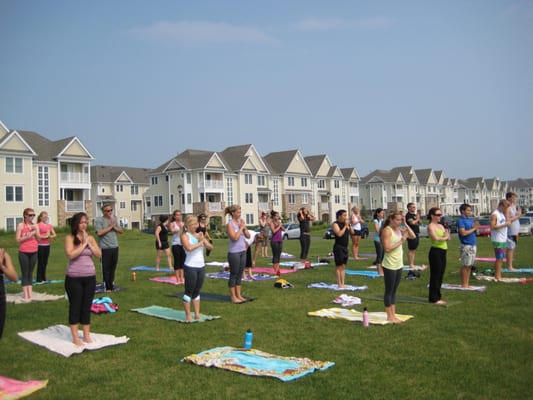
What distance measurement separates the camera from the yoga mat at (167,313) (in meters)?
9.26

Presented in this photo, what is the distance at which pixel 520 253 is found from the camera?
829 inches

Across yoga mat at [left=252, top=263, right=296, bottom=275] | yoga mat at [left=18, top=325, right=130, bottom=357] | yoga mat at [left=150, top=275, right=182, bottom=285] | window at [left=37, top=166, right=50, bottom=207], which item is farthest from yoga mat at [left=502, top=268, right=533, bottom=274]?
window at [left=37, top=166, right=50, bottom=207]

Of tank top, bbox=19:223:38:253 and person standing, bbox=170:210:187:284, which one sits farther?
person standing, bbox=170:210:187:284

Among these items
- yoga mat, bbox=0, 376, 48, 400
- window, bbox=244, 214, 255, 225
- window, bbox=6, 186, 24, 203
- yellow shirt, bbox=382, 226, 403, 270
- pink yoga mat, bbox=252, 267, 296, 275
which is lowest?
pink yoga mat, bbox=252, 267, 296, 275

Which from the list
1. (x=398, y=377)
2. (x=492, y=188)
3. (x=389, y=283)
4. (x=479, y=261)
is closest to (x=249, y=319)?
(x=389, y=283)

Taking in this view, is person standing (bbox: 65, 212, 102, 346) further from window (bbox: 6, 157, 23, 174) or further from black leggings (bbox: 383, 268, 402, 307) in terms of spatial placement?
window (bbox: 6, 157, 23, 174)

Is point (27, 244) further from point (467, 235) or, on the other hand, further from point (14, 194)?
point (14, 194)

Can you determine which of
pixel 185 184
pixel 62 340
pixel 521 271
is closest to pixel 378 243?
pixel 521 271

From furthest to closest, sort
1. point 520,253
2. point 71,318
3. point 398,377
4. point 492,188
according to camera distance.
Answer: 1. point 492,188
2. point 520,253
3. point 71,318
4. point 398,377

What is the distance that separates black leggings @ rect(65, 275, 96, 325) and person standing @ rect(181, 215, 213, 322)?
1861 mm

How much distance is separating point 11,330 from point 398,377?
21.8 ft

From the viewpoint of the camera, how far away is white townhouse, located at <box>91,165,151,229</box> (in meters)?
73.2

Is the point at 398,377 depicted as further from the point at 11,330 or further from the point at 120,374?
the point at 11,330

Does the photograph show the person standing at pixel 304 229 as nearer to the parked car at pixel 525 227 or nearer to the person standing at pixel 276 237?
the person standing at pixel 276 237
